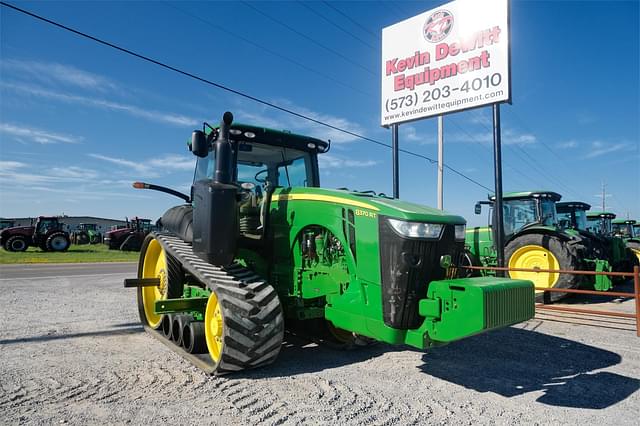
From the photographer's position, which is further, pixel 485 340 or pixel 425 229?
pixel 485 340

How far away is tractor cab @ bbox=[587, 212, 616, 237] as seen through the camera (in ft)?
52.7

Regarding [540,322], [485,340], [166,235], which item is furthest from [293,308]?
[540,322]

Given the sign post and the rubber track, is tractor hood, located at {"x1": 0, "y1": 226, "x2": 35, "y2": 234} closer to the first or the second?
the sign post

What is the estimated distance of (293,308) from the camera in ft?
15.6

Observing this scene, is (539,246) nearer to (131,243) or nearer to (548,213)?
(548,213)

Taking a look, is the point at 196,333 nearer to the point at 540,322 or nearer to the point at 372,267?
the point at 372,267

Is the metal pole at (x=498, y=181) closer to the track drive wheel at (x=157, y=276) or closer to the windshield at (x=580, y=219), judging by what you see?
the track drive wheel at (x=157, y=276)

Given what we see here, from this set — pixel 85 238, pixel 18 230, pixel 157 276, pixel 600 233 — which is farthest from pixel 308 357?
pixel 85 238

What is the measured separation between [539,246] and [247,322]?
7.71 m

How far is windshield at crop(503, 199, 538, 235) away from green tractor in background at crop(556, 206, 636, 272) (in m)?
0.86

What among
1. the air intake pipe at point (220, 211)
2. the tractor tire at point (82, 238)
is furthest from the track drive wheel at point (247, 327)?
the tractor tire at point (82, 238)

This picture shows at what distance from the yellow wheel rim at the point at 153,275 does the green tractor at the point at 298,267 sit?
0.71ft

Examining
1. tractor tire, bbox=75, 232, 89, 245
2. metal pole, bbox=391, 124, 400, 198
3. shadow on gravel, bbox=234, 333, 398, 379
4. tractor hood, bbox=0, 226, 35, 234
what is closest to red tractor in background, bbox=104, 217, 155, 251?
tractor hood, bbox=0, 226, 35, 234

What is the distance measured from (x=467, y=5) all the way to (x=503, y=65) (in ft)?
4.98
